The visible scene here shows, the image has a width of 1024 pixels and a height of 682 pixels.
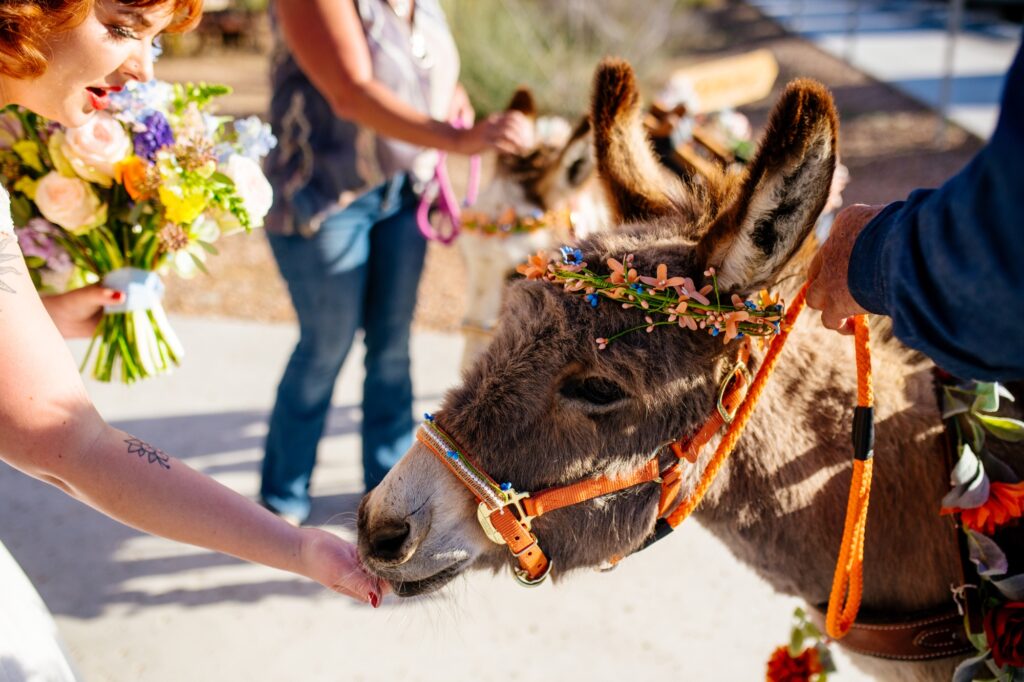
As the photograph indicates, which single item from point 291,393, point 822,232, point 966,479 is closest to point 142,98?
point 291,393

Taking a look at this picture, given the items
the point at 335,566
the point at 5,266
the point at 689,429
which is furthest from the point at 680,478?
the point at 5,266

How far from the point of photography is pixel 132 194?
2.47 metres

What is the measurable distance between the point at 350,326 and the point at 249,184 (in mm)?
1112

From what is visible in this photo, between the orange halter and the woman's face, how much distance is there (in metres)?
1.04

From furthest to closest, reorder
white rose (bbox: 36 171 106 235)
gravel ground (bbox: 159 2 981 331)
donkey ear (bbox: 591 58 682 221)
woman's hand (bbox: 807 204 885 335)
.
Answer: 1. gravel ground (bbox: 159 2 981 331)
2. white rose (bbox: 36 171 106 235)
3. donkey ear (bbox: 591 58 682 221)
4. woman's hand (bbox: 807 204 885 335)

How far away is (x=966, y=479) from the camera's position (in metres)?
1.84

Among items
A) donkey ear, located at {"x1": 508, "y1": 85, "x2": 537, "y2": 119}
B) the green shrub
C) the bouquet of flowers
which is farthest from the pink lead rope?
the green shrub

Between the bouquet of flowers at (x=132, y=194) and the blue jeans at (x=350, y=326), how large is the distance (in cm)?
69

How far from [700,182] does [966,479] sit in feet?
3.01

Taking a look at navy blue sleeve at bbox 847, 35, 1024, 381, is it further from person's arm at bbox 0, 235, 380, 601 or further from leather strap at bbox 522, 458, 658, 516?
person's arm at bbox 0, 235, 380, 601

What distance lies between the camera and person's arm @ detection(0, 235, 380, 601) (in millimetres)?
1508

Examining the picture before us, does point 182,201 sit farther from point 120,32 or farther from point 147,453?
point 147,453

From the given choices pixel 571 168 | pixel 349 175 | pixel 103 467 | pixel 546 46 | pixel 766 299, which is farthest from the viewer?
pixel 546 46

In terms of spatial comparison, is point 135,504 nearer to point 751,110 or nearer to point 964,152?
point 964,152
